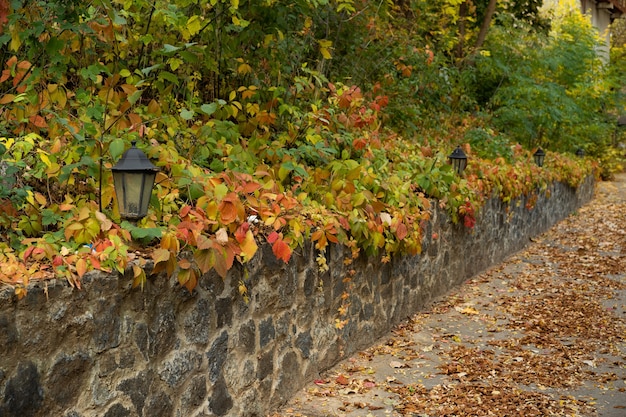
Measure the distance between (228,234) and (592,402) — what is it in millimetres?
3171

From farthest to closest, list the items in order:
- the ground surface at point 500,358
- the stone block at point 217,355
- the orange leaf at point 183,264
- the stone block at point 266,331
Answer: the ground surface at point 500,358 < the stone block at point 266,331 < the stone block at point 217,355 < the orange leaf at point 183,264

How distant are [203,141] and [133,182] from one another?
6.20ft

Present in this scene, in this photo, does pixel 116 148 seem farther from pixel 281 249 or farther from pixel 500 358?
pixel 500 358

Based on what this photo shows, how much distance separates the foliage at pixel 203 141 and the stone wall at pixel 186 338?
16cm

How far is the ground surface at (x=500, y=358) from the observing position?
5.36m

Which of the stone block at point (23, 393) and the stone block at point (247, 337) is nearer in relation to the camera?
the stone block at point (23, 393)

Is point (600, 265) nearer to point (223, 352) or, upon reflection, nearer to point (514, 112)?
point (514, 112)

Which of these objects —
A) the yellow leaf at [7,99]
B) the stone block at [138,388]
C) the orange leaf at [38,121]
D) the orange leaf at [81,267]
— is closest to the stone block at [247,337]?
the stone block at [138,388]

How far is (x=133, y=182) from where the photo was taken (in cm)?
395

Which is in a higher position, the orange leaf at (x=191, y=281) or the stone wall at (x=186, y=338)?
the orange leaf at (x=191, y=281)

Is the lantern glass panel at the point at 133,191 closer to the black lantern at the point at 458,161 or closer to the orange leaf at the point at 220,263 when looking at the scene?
the orange leaf at the point at 220,263

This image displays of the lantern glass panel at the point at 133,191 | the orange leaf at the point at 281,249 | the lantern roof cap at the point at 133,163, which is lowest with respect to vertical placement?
the orange leaf at the point at 281,249

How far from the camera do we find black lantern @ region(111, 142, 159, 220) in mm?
3924

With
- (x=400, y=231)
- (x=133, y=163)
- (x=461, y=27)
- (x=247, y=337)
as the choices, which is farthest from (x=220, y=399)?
(x=461, y=27)
